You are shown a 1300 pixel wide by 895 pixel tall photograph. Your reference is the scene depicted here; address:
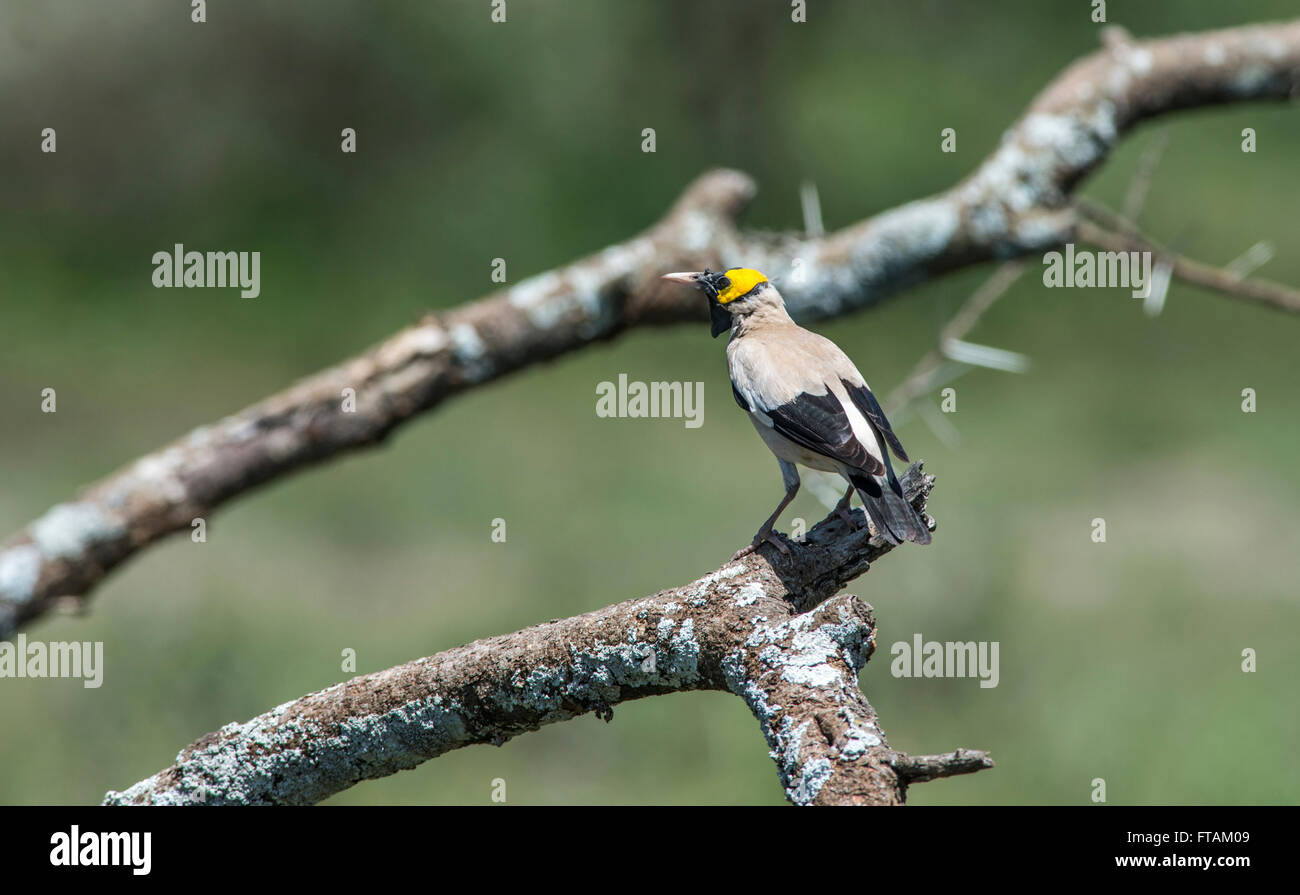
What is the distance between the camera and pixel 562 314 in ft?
14.8

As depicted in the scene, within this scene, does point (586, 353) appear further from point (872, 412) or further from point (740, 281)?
point (872, 412)

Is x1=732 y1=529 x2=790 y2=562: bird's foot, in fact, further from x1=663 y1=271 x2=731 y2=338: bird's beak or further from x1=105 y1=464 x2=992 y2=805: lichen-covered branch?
x1=663 y1=271 x2=731 y2=338: bird's beak

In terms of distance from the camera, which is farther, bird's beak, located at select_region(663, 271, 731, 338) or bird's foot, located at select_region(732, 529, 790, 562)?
bird's beak, located at select_region(663, 271, 731, 338)

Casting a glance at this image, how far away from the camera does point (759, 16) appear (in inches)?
519

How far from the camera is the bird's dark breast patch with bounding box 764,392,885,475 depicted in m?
3.08

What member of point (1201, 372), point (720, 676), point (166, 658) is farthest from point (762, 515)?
point (720, 676)

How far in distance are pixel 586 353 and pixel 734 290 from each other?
525 cm

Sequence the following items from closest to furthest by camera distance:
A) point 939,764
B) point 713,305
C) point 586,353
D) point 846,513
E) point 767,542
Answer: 1. point 939,764
2. point 767,542
3. point 846,513
4. point 713,305
5. point 586,353

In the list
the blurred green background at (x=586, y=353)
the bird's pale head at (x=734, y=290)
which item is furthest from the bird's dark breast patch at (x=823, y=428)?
the blurred green background at (x=586, y=353)

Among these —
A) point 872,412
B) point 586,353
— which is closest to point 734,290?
point 872,412

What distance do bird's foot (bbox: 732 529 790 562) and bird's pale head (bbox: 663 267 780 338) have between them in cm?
123

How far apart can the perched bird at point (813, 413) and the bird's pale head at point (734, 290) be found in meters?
0.06

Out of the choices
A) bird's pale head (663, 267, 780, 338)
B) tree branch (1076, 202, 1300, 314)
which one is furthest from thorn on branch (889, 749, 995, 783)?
tree branch (1076, 202, 1300, 314)

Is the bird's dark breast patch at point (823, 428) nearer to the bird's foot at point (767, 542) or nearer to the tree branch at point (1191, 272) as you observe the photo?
the bird's foot at point (767, 542)
